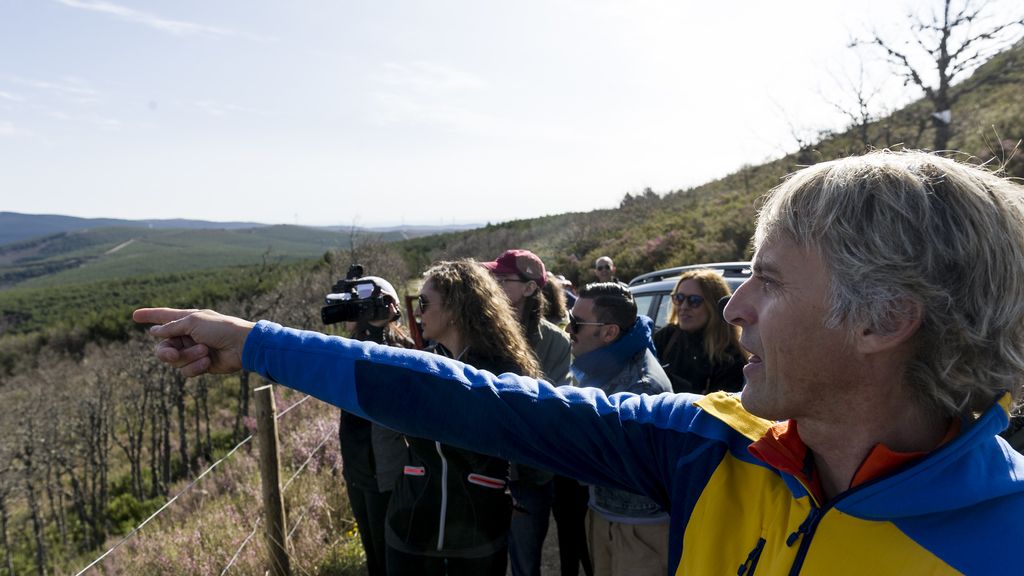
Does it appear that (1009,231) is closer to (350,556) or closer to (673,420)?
(673,420)

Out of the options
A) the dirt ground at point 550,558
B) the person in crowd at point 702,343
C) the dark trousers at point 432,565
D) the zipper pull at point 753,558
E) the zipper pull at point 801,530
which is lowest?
the dirt ground at point 550,558

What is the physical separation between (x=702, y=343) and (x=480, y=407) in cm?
283

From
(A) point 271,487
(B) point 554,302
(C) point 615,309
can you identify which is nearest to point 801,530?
(C) point 615,309

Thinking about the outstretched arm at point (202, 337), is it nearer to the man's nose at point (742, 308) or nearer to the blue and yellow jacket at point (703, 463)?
the blue and yellow jacket at point (703, 463)

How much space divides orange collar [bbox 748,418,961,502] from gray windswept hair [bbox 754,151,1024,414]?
11 centimetres

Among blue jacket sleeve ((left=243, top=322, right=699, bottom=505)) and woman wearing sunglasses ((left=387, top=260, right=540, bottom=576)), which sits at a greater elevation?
blue jacket sleeve ((left=243, top=322, right=699, bottom=505))

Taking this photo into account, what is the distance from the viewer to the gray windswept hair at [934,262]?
95 cm

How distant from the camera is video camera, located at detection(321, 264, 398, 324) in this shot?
Answer: 2.36 metres

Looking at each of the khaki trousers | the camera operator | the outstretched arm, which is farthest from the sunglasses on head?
the outstretched arm

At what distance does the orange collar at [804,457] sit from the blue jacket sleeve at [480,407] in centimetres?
18

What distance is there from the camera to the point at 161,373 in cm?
2138

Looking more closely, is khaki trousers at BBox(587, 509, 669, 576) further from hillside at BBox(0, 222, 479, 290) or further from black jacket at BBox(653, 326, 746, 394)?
hillside at BBox(0, 222, 479, 290)

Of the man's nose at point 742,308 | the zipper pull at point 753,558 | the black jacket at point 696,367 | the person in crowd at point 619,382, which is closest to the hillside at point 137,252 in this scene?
the black jacket at point 696,367

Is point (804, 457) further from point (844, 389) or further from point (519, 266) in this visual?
point (519, 266)
